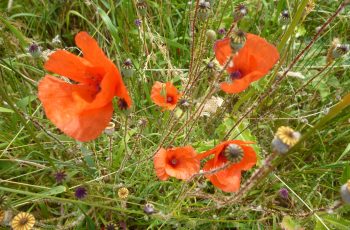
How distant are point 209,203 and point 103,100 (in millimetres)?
852

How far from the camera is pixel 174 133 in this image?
2008 millimetres

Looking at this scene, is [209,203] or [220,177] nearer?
[220,177]

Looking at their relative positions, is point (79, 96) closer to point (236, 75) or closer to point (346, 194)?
point (236, 75)

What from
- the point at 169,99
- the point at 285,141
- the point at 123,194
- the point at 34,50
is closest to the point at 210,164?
the point at 123,194

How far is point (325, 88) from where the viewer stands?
2.27 metres

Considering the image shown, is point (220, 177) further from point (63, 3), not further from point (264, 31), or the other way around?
point (63, 3)

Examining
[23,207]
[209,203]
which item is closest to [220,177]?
[209,203]

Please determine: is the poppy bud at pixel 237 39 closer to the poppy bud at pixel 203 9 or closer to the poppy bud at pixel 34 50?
the poppy bud at pixel 203 9

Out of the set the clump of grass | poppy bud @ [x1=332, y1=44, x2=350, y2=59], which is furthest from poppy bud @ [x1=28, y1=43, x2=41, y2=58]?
poppy bud @ [x1=332, y1=44, x2=350, y2=59]

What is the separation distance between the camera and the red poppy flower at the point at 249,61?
1.26 m

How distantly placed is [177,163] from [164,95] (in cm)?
32

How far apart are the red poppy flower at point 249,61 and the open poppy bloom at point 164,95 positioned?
0.39 m

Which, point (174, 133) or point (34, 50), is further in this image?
point (174, 133)

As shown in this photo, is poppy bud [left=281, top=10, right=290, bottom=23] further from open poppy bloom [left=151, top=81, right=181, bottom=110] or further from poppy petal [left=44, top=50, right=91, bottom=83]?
poppy petal [left=44, top=50, right=91, bottom=83]
